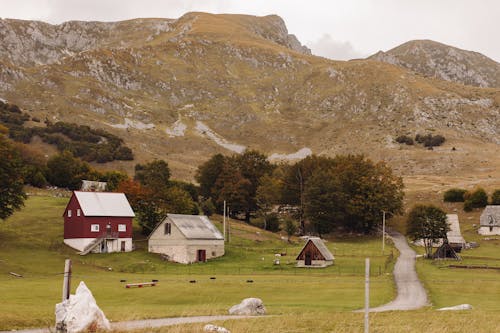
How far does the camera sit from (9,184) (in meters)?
79.6

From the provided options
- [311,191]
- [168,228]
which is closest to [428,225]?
[311,191]

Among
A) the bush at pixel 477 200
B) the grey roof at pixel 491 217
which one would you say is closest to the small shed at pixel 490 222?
the grey roof at pixel 491 217

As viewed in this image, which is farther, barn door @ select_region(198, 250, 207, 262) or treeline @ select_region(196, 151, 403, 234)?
treeline @ select_region(196, 151, 403, 234)

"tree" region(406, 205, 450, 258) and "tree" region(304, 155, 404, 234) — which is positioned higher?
"tree" region(304, 155, 404, 234)

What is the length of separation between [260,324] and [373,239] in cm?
8459

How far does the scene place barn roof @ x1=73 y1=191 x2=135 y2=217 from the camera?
8612 centimetres

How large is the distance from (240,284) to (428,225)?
48.2m

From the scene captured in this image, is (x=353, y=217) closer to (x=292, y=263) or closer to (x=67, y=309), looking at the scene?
(x=292, y=263)

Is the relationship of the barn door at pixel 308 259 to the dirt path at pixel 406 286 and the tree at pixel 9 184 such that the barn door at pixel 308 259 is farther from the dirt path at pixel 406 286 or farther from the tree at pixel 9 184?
the tree at pixel 9 184

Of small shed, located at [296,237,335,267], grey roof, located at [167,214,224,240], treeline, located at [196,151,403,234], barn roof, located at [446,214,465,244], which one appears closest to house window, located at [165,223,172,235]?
grey roof, located at [167,214,224,240]

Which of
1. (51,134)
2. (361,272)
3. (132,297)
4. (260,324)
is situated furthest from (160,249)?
(51,134)

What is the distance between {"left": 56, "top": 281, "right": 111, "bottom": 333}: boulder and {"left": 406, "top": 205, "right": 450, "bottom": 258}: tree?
240 ft

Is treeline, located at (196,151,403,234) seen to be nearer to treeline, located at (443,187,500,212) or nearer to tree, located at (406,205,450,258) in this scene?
treeline, located at (443,187,500,212)

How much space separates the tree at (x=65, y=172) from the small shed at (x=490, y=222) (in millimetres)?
76504
